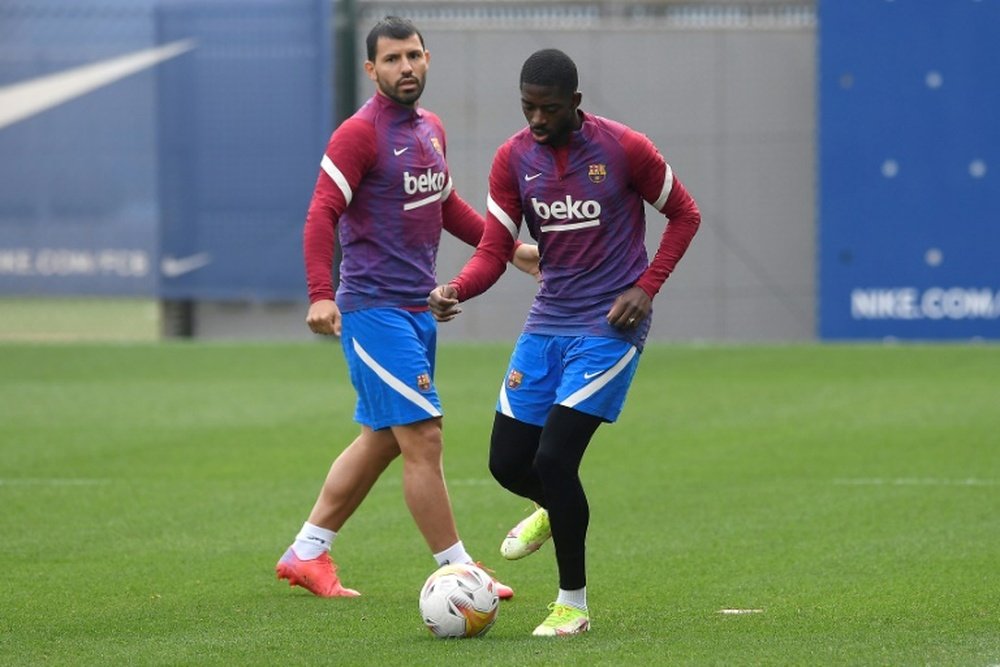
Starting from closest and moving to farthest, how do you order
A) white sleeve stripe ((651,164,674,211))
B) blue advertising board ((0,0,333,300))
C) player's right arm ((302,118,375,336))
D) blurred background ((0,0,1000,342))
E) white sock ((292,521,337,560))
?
1. white sleeve stripe ((651,164,674,211))
2. player's right arm ((302,118,375,336))
3. white sock ((292,521,337,560))
4. blurred background ((0,0,1000,342))
5. blue advertising board ((0,0,333,300))

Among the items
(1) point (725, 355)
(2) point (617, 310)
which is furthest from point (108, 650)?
(1) point (725, 355)

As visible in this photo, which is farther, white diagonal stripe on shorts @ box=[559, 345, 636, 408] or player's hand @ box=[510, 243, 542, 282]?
player's hand @ box=[510, 243, 542, 282]

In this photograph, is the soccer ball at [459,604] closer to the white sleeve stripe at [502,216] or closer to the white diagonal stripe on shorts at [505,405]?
the white diagonal stripe on shorts at [505,405]

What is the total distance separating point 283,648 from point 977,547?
145 inches

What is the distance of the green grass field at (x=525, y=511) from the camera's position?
6219 mm

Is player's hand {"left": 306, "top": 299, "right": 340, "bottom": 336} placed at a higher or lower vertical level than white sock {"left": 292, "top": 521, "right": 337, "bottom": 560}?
higher

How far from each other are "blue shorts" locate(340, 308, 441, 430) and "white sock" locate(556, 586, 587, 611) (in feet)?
3.55

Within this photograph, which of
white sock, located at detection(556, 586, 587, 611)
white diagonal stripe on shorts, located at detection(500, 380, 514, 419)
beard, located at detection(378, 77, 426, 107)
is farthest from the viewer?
beard, located at detection(378, 77, 426, 107)

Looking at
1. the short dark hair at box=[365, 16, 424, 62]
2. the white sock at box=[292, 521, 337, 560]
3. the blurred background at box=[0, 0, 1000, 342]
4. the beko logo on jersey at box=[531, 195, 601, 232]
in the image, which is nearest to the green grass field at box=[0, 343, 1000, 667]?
the white sock at box=[292, 521, 337, 560]

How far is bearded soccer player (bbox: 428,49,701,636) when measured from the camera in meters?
6.40

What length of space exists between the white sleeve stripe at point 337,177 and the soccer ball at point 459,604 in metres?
1.62

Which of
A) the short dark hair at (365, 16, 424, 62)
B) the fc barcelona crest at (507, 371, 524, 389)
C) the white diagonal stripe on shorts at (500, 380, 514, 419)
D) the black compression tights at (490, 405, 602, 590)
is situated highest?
the short dark hair at (365, 16, 424, 62)

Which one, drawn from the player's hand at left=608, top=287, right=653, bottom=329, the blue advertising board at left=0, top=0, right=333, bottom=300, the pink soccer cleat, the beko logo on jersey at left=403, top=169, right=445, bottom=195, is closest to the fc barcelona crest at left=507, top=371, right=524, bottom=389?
the player's hand at left=608, top=287, right=653, bottom=329

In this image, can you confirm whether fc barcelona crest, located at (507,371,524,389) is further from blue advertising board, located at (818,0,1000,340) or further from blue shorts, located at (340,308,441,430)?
blue advertising board, located at (818,0,1000,340)
